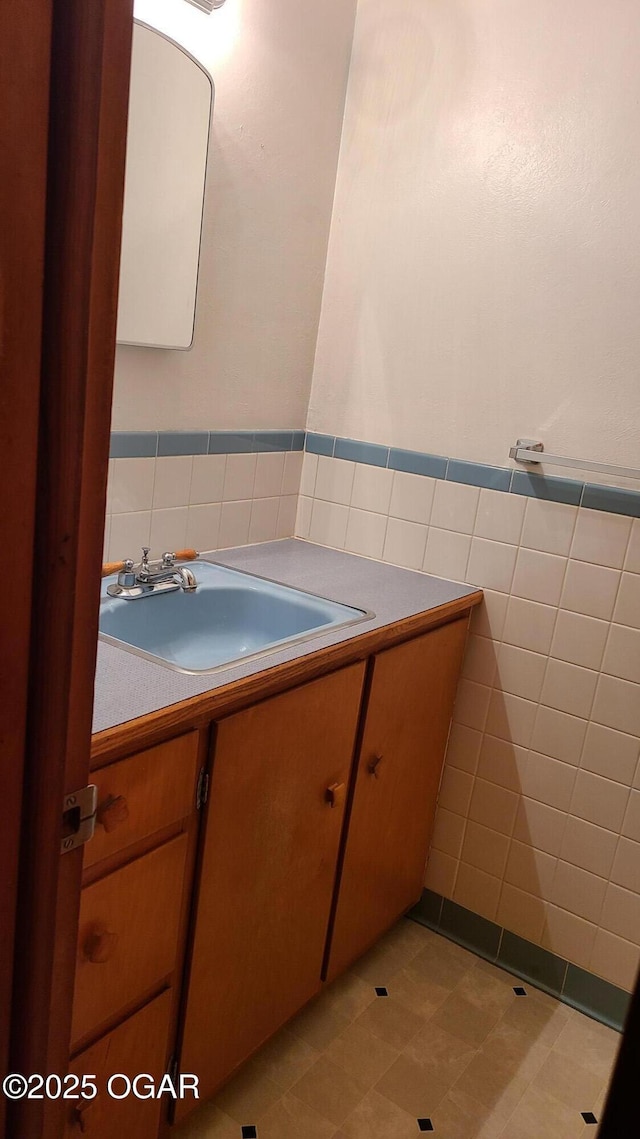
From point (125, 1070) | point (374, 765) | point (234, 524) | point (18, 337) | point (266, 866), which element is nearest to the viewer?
point (18, 337)

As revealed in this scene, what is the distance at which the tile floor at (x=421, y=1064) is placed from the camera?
155 centimetres

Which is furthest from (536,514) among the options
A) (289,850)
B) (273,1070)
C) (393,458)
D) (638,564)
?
(273,1070)

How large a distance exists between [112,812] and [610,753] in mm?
1177

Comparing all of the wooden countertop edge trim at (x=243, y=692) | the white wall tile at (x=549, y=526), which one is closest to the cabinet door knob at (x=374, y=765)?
the wooden countertop edge trim at (x=243, y=692)

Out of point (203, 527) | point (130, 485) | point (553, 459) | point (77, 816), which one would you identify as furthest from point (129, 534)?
point (77, 816)

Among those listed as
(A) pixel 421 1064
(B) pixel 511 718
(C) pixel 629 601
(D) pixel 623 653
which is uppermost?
(C) pixel 629 601

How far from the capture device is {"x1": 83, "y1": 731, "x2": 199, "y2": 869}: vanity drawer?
1064 millimetres

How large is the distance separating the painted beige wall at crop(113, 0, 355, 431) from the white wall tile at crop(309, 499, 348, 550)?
0.23m

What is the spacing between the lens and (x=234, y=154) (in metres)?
1.74

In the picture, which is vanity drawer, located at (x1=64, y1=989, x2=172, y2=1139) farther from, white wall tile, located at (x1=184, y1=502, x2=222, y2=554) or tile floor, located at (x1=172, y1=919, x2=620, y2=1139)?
white wall tile, located at (x1=184, y1=502, x2=222, y2=554)

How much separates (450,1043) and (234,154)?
74.2 inches

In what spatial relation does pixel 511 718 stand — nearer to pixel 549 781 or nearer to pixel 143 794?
pixel 549 781

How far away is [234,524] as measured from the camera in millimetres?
2002

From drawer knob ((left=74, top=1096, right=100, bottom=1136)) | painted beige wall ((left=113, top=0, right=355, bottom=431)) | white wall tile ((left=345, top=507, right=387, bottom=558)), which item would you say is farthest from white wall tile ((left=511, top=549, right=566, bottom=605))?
drawer knob ((left=74, top=1096, right=100, bottom=1136))
